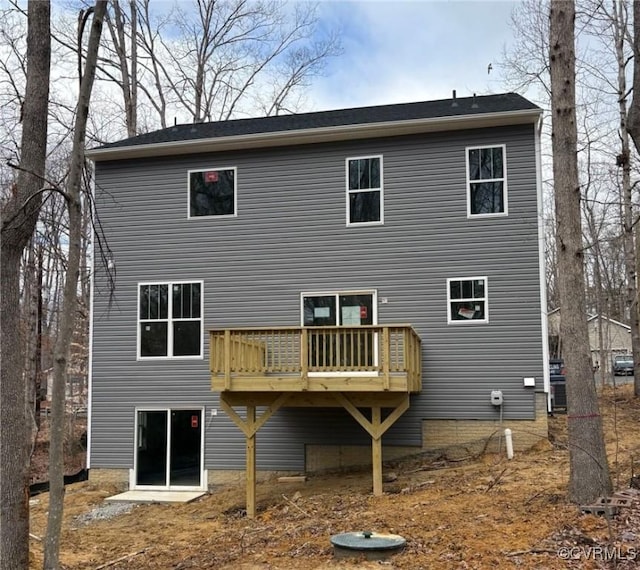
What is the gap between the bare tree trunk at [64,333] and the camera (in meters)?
5.48

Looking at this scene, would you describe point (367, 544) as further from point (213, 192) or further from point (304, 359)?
point (213, 192)

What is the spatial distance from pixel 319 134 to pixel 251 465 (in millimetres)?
6369

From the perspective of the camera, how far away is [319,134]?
12602mm

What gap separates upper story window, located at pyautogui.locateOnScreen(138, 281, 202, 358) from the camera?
43.2 feet

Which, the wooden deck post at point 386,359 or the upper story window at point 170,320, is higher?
the upper story window at point 170,320

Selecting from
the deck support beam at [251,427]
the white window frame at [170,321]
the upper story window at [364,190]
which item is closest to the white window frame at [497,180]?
the upper story window at [364,190]

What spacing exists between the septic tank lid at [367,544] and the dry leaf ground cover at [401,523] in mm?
107

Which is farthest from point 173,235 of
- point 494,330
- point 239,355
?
point 494,330

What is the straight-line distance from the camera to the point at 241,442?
12664 mm

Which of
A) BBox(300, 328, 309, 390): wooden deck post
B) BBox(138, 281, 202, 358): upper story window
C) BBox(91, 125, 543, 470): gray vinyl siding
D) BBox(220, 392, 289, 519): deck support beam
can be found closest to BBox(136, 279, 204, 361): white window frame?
BBox(138, 281, 202, 358): upper story window

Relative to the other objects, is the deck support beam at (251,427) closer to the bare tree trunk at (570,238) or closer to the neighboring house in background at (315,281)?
the neighboring house in background at (315,281)

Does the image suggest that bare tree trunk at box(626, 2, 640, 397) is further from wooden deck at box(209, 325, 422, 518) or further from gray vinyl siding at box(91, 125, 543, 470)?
wooden deck at box(209, 325, 422, 518)

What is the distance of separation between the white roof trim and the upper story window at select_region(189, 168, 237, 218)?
496 millimetres

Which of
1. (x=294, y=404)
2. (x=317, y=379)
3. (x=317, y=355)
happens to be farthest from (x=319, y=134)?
(x=294, y=404)
